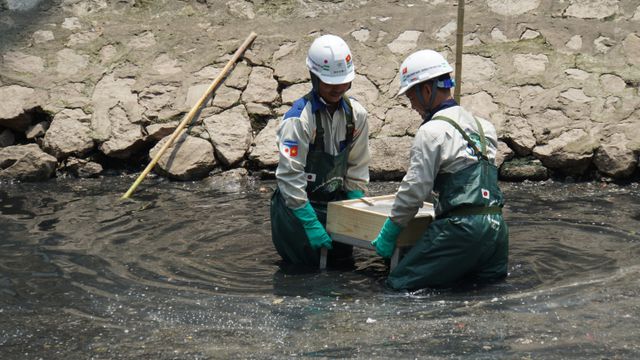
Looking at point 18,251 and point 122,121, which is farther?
point 122,121

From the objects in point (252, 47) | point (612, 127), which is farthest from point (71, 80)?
point (612, 127)

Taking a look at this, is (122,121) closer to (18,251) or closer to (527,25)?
(18,251)

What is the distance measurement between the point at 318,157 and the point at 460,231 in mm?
1133

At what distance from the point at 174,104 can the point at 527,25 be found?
12.0ft

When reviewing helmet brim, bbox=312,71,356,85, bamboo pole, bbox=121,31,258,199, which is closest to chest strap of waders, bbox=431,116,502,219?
helmet brim, bbox=312,71,356,85

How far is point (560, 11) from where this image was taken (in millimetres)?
9328

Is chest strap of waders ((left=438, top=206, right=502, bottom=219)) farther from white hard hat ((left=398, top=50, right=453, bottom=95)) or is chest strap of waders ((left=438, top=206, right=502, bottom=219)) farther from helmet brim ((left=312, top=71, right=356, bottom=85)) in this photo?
helmet brim ((left=312, top=71, right=356, bottom=85))

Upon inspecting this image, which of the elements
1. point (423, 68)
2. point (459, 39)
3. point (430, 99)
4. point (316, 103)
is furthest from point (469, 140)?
point (459, 39)

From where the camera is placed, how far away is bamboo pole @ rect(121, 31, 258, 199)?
8383 mm

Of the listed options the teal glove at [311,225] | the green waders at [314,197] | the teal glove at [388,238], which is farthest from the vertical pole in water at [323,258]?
the teal glove at [388,238]

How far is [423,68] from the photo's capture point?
206 inches

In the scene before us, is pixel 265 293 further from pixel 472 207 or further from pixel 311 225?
pixel 472 207

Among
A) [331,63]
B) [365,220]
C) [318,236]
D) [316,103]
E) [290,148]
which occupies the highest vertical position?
[331,63]

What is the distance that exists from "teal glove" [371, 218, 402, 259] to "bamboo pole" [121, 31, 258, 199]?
11.4 feet
